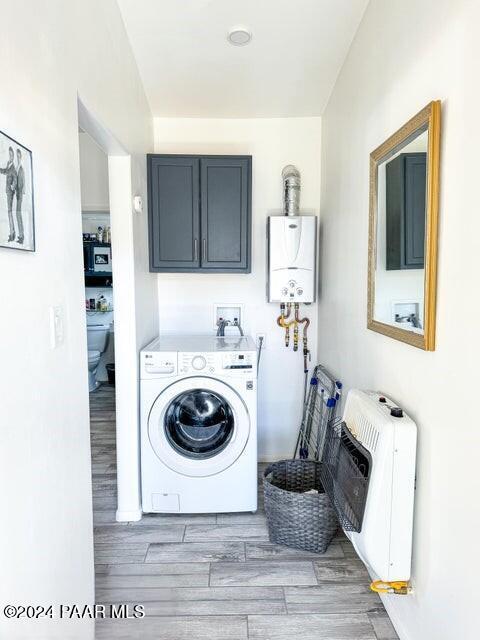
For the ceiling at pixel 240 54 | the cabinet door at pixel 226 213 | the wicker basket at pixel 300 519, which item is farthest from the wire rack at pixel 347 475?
the ceiling at pixel 240 54

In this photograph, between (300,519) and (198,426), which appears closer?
(300,519)

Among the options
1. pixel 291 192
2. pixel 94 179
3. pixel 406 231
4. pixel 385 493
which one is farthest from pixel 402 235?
pixel 94 179

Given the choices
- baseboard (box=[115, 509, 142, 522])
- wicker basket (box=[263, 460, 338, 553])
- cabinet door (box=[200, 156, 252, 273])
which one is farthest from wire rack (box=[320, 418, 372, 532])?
cabinet door (box=[200, 156, 252, 273])

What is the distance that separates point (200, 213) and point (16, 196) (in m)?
1.76

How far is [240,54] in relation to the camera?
7.09 feet

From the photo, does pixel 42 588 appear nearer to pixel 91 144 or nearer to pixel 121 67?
pixel 121 67

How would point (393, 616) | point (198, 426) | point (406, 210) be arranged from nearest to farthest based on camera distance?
point (406, 210) < point (393, 616) < point (198, 426)

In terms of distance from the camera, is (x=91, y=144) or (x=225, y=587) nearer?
(x=225, y=587)

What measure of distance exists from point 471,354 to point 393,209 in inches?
28.0

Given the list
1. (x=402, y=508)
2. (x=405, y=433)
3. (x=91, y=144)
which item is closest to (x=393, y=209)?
(x=405, y=433)

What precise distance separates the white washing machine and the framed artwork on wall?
132 cm

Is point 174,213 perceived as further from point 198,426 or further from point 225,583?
point 225,583

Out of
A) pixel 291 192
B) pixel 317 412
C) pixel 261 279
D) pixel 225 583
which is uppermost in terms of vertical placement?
pixel 291 192

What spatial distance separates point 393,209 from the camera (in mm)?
1507
